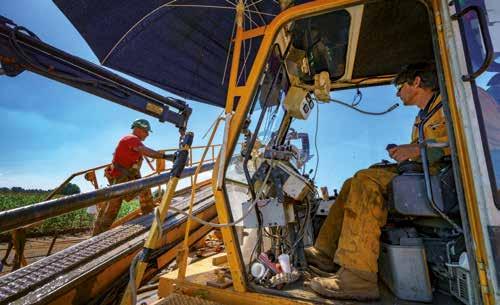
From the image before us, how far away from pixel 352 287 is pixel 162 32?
3.26 metres

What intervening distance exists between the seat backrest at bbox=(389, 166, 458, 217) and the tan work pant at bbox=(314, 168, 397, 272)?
13 centimetres

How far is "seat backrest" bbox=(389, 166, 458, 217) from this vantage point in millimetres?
1375

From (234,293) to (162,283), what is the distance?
64cm

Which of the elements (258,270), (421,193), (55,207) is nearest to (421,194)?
(421,193)

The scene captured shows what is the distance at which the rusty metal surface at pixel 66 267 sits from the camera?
1519mm

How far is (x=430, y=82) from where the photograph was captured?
5.91 ft

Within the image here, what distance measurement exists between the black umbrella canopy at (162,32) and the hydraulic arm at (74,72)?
2.20 ft

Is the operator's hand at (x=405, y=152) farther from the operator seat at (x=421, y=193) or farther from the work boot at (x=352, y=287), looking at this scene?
the work boot at (x=352, y=287)

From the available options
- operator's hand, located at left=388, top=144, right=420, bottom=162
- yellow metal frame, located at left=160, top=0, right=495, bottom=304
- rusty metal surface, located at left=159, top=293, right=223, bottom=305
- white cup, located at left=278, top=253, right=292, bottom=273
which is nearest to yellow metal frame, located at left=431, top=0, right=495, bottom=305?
yellow metal frame, located at left=160, top=0, right=495, bottom=304

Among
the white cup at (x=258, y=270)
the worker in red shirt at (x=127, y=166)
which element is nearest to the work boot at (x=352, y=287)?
the white cup at (x=258, y=270)

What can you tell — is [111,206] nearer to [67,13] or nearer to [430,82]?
[67,13]

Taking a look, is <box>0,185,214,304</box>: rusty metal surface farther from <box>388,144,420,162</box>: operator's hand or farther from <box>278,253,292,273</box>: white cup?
<box>388,144,420,162</box>: operator's hand

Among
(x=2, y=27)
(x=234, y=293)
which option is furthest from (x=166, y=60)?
(x=234, y=293)

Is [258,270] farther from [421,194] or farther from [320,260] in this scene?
[421,194]
